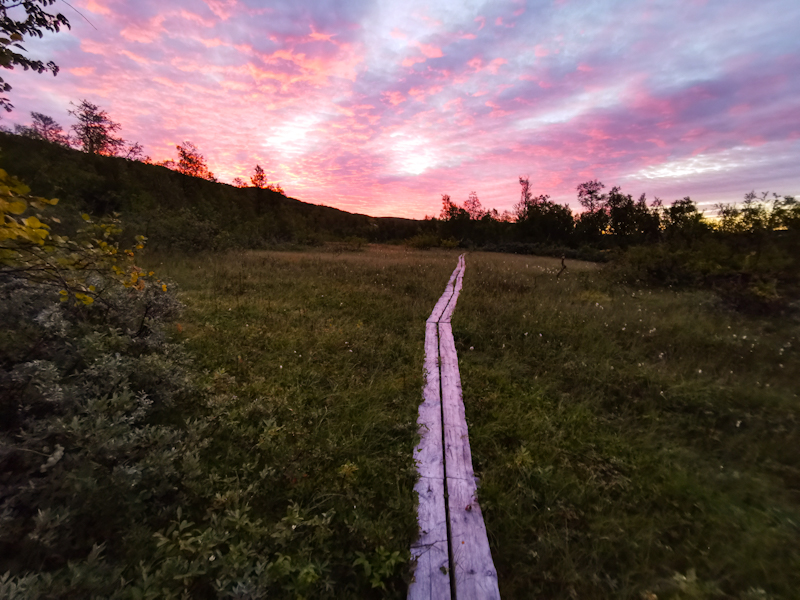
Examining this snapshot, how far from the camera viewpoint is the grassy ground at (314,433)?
2314 millimetres

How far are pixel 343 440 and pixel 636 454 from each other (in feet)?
10.9

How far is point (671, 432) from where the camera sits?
404 cm

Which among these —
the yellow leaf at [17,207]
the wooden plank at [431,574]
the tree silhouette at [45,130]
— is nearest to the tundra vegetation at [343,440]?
the yellow leaf at [17,207]

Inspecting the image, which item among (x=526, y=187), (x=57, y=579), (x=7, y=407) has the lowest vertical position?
(x=57, y=579)

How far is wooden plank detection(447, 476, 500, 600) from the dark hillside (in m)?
11.7

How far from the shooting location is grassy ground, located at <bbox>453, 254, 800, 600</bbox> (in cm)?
243

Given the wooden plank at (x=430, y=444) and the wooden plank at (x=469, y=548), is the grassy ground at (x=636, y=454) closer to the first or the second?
the wooden plank at (x=469, y=548)

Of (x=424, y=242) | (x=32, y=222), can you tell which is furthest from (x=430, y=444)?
(x=424, y=242)

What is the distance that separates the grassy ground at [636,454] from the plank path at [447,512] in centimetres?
15

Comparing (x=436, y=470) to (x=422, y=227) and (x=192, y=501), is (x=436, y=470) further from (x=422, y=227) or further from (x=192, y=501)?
(x=422, y=227)

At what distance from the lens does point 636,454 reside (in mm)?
3688

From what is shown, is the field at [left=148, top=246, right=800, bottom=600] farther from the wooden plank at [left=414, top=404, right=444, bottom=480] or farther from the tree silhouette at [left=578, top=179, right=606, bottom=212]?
the tree silhouette at [left=578, top=179, right=606, bottom=212]

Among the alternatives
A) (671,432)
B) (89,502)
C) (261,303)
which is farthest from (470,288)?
(89,502)

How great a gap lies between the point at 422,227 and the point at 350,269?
36.1 metres
